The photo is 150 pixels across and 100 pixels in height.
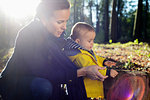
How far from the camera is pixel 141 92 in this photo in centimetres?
259

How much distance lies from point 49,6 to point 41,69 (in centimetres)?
85

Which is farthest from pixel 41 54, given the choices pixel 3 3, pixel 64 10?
pixel 3 3

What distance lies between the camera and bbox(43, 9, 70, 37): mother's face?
228 cm

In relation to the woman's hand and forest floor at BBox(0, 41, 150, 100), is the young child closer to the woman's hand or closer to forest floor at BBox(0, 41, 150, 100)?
the woman's hand

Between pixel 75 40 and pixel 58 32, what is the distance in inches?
21.7

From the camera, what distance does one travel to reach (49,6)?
88.8 inches

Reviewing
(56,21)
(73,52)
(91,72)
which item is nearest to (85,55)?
(73,52)

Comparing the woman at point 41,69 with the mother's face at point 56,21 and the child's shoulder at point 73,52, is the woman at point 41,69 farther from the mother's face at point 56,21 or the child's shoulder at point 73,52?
the child's shoulder at point 73,52

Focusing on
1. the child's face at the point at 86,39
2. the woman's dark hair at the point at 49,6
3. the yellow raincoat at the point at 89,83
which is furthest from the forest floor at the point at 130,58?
the woman's dark hair at the point at 49,6

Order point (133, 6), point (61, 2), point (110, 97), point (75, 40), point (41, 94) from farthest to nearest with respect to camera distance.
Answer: point (133, 6) → point (75, 40) → point (110, 97) → point (61, 2) → point (41, 94)

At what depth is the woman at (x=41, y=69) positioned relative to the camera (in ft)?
6.97

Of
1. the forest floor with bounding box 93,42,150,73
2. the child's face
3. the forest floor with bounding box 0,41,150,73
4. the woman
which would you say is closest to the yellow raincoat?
the woman

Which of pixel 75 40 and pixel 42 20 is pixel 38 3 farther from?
pixel 75 40

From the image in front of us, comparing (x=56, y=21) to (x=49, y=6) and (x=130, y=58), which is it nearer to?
(x=49, y=6)
